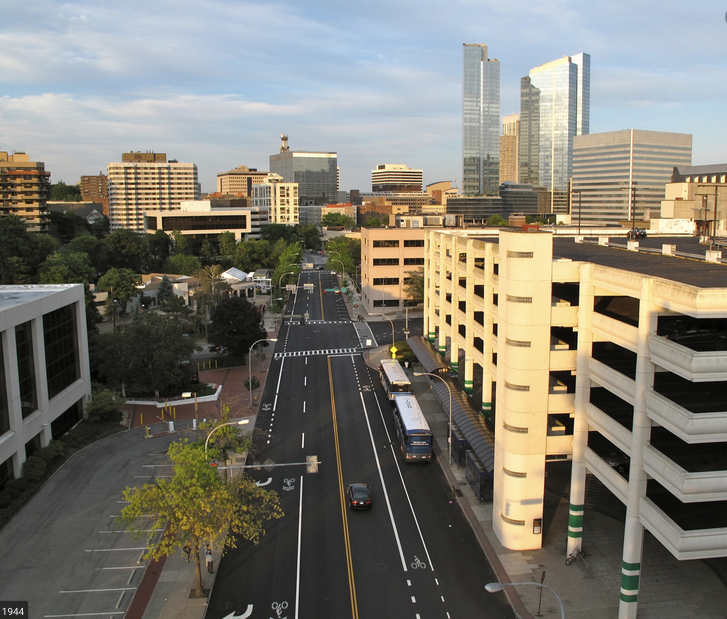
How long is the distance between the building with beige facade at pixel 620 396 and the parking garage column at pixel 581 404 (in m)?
0.05

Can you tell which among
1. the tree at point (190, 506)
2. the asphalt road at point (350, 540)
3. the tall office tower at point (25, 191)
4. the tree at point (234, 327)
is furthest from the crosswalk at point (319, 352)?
the tall office tower at point (25, 191)

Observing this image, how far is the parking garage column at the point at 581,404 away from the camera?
30.3 m

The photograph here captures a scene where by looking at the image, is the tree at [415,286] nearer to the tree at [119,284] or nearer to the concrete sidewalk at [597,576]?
the tree at [119,284]

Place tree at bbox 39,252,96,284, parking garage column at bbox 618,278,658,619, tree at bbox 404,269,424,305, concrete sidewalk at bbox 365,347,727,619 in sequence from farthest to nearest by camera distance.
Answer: tree at bbox 404,269,424,305, tree at bbox 39,252,96,284, concrete sidewalk at bbox 365,347,727,619, parking garage column at bbox 618,278,658,619

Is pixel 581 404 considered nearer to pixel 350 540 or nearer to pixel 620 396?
pixel 620 396

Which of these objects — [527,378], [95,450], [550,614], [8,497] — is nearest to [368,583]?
[550,614]

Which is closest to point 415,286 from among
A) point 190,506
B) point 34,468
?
point 34,468

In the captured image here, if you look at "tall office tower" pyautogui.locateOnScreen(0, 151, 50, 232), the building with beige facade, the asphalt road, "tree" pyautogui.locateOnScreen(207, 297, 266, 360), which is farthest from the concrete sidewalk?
"tall office tower" pyautogui.locateOnScreen(0, 151, 50, 232)

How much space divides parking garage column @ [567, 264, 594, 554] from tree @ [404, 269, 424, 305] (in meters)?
64.4

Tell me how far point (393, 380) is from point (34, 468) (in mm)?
28227

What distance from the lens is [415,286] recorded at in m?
96.5

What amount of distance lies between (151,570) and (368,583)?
11.0 metres

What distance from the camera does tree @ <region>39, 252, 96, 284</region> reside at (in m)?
92.4

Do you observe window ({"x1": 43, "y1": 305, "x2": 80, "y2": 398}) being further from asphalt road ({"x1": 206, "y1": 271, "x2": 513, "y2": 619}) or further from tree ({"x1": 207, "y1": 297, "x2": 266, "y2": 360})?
tree ({"x1": 207, "y1": 297, "x2": 266, "y2": 360})
